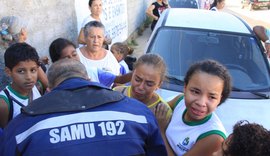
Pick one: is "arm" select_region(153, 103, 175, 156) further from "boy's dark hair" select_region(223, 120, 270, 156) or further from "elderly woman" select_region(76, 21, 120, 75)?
"elderly woman" select_region(76, 21, 120, 75)

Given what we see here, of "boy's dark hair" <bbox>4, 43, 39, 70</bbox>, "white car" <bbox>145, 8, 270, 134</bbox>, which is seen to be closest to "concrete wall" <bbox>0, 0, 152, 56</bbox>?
"boy's dark hair" <bbox>4, 43, 39, 70</bbox>

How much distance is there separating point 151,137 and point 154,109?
0.69 metres

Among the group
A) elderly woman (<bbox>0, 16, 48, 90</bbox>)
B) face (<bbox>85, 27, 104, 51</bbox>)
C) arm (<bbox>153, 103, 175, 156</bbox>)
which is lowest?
arm (<bbox>153, 103, 175, 156</bbox>)

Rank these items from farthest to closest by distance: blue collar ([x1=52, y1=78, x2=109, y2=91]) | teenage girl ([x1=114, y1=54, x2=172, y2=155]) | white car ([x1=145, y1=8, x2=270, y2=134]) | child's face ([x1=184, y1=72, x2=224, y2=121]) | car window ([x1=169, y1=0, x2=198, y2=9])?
1. car window ([x1=169, y1=0, x2=198, y2=9])
2. white car ([x1=145, y1=8, x2=270, y2=134])
3. teenage girl ([x1=114, y1=54, x2=172, y2=155])
4. child's face ([x1=184, y1=72, x2=224, y2=121])
5. blue collar ([x1=52, y1=78, x2=109, y2=91])

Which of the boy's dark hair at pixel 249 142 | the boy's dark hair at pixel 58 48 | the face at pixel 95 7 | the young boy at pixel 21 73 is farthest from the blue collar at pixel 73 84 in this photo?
the face at pixel 95 7

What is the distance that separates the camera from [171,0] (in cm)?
1055

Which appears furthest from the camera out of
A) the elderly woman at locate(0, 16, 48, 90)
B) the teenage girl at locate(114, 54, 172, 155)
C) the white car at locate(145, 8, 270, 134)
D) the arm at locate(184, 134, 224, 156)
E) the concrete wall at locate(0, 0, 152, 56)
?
the concrete wall at locate(0, 0, 152, 56)

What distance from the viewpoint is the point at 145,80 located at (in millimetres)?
2227

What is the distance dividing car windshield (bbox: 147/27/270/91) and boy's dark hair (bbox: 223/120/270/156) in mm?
1974

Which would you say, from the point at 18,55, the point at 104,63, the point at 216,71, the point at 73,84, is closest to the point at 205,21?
the point at 104,63

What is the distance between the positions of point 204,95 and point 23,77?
1278 millimetres

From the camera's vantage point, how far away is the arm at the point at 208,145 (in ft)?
Result: 5.84

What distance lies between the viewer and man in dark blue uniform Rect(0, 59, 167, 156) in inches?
50.9

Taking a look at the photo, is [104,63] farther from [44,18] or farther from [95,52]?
[44,18]
